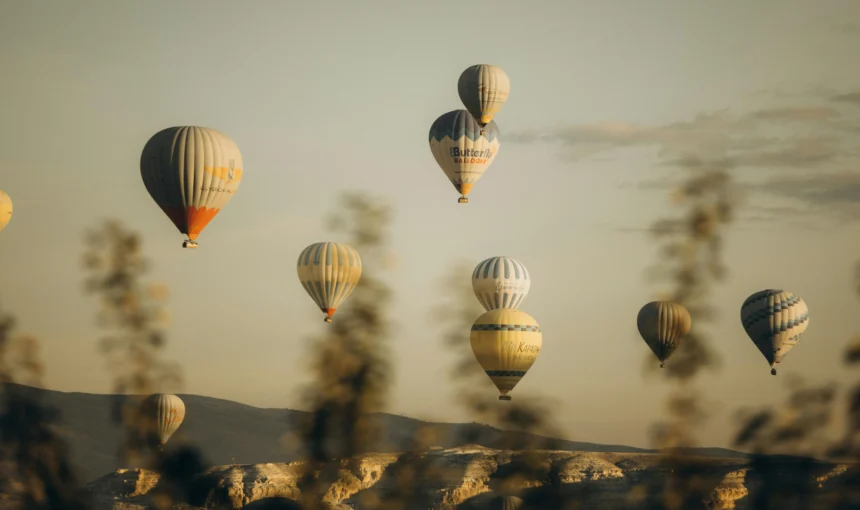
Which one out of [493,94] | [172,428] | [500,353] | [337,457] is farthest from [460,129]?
[172,428]

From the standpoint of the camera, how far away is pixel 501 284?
256 ft

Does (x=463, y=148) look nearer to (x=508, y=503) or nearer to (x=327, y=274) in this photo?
(x=327, y=274)

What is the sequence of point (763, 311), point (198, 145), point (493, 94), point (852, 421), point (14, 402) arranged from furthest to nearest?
1. point (763, 311)
2. point (493, 94)
3. point (14, 402)
4. point (198, 145)
5. point (852, 421)

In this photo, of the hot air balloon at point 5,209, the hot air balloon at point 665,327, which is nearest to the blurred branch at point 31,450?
the hot air balloon at point 5,209

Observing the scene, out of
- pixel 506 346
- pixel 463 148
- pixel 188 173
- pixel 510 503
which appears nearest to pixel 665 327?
pixel 506 346

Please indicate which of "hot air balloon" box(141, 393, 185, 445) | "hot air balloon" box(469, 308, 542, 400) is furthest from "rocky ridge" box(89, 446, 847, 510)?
"hot air balloon" box(469, 308, 542, 400)

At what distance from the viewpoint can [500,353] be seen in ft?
232

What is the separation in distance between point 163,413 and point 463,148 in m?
24.9

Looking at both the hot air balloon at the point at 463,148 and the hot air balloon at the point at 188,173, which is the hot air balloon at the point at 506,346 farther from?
the hot air balloon at the point at 188,173

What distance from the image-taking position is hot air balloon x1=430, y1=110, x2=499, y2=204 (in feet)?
239

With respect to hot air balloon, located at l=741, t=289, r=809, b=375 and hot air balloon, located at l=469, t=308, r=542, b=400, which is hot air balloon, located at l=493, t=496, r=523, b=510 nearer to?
hot air balloon, located at l=469, t=308, r=542, b=400

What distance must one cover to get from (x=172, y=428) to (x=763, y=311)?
117ft

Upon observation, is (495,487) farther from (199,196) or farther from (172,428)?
(199,196)

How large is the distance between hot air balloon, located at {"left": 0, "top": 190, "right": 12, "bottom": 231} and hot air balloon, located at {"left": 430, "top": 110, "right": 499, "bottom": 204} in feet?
75.7
